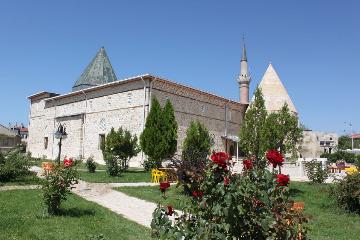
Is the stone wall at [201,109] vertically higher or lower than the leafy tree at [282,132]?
higher

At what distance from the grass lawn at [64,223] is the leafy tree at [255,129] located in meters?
6.95

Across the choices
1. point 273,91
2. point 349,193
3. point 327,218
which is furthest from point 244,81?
point 327,218

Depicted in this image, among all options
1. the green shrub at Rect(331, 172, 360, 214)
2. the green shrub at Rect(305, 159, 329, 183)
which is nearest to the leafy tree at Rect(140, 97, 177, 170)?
the green shrub at Rect(305, 159, 329, 183)

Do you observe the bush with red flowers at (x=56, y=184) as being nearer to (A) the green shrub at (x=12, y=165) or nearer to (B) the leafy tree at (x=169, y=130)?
(A) the green shrub at (x=12, y=165)

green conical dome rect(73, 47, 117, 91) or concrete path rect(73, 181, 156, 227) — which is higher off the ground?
green conical dome rect(73, 47, 117, 91)

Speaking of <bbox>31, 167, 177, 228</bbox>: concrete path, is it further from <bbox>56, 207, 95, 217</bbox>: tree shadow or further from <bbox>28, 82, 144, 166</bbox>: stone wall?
<bbox>28, 82, 144, 166</bbox>: stone wall

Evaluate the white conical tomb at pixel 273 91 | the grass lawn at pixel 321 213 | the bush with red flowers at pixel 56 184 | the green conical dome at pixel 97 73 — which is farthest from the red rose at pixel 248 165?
the green conical dome at pixel 97 73

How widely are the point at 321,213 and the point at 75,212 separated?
6.17m

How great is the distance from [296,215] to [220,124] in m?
30.6

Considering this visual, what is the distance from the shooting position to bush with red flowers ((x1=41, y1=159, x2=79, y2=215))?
7676 mm

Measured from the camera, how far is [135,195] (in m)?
11.4

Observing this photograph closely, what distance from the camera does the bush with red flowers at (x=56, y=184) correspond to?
302 inches

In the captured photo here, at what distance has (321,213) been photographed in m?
9.38

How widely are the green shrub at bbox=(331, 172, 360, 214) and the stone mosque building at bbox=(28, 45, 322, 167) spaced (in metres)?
16.9
